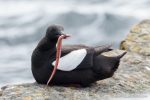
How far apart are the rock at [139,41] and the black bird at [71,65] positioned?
136cm

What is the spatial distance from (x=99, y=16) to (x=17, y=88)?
15943 millimetres

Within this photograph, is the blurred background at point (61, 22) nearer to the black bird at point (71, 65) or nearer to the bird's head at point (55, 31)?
the black bird at point (71, 65)

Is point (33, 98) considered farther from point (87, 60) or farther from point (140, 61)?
point (140, 61)

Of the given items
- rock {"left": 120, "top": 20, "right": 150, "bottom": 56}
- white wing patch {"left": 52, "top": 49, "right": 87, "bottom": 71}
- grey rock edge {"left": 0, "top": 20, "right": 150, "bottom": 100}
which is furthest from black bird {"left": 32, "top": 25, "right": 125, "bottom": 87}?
rock {"left": 120, "top": 20, "right": 150, "bottom": 56}

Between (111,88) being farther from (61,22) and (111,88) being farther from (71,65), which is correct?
(61,22)

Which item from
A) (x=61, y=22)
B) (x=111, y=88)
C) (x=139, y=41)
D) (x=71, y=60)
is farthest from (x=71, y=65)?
(x=61, y=22)

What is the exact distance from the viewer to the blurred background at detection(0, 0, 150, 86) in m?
23.9

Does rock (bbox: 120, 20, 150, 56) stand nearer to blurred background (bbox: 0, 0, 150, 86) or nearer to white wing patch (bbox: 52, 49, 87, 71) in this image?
white wing patch (bbox: 52, 49, 87, 71)

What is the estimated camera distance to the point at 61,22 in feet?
84.5

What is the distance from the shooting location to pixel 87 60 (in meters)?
10.4

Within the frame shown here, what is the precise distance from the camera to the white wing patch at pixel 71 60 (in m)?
10.3

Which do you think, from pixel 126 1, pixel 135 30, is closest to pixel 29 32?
pixel 126 1

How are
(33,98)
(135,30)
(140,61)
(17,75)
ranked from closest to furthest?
(33,98) → (140,61) → (135,30) → (17,75)

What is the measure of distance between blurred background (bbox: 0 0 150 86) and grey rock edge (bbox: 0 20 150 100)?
33.7ft
